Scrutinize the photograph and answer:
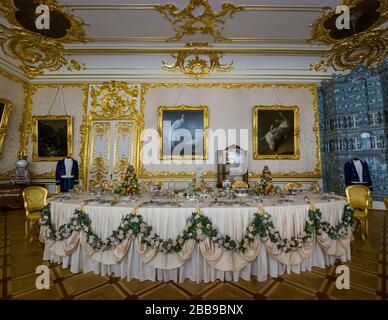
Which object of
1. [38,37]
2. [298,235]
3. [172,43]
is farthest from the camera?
[172,43]

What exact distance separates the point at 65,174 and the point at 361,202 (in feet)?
26.0

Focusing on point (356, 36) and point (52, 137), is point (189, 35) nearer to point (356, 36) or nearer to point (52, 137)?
point (356, 36)

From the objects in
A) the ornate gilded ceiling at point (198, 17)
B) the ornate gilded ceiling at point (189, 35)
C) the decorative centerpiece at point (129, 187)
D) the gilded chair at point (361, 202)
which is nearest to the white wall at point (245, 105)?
the ornate gilded ceiling at point (189, 35)

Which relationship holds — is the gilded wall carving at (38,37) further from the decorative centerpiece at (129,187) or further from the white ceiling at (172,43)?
the decorative centerpiece at (129,187)

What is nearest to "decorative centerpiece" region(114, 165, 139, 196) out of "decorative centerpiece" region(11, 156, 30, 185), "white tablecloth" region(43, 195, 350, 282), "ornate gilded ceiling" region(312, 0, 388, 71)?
"white tablecloth" region(43, 195, 350, 282)

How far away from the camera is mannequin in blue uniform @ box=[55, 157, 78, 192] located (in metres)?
6.30

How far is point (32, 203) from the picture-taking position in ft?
13.2

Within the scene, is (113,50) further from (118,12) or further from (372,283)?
(372,283)

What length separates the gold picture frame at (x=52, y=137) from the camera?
715 centimetres

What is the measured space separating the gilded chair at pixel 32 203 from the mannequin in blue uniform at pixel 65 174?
2.20 metres

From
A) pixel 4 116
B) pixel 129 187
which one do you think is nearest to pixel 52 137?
pixel 4 116

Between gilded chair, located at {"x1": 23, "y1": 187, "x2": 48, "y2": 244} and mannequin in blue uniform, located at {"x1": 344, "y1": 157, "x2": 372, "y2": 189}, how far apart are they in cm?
808

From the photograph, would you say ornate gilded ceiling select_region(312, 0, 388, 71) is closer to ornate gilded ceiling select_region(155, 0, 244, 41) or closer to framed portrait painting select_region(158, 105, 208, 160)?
ornate gilded ceiling select_region(155, 0, 244, 41)
